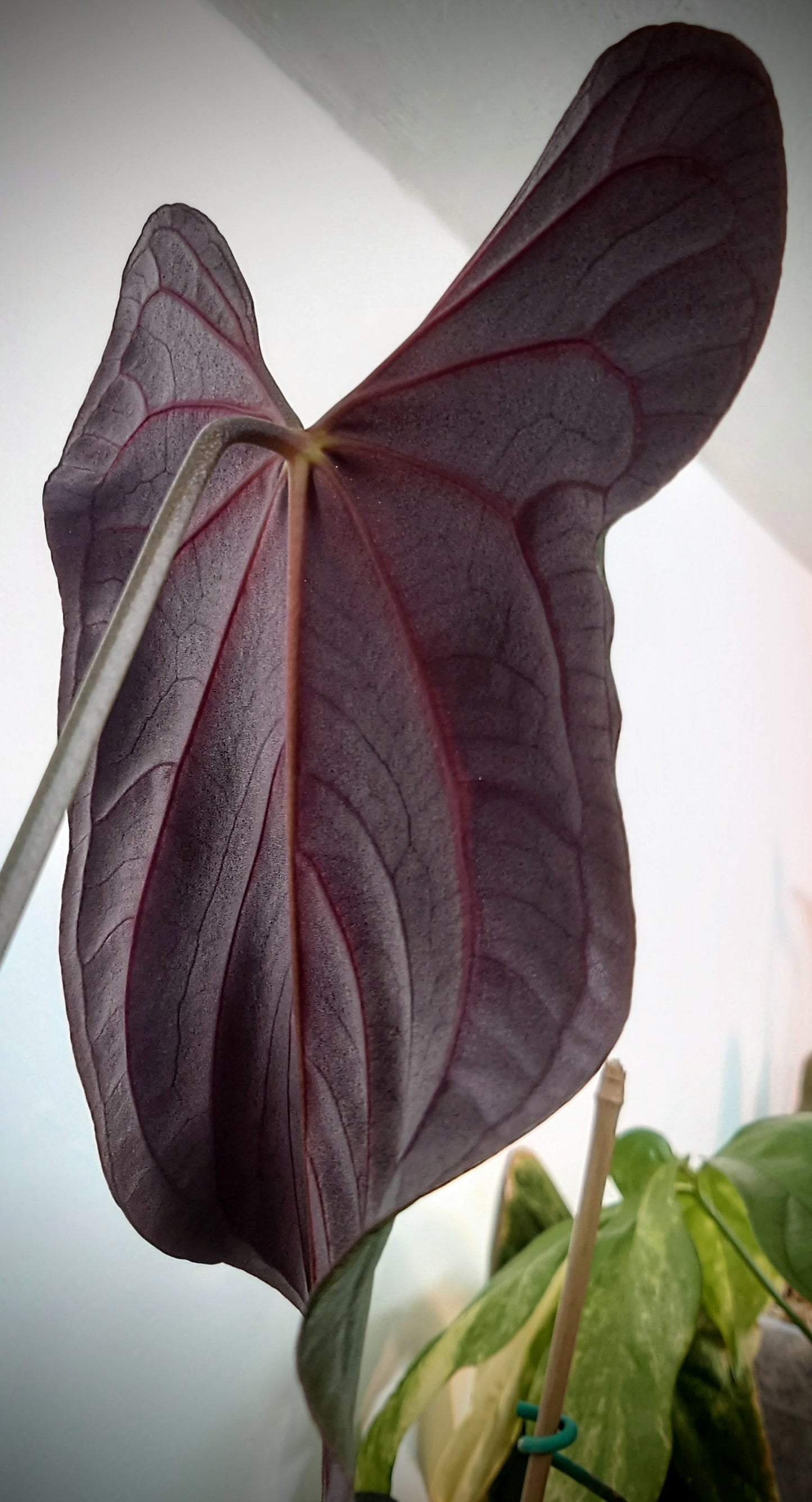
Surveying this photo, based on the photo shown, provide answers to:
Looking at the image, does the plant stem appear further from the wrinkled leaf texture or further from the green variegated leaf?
the wrinkled leaf texture

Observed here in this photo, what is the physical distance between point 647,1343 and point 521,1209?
33 cm

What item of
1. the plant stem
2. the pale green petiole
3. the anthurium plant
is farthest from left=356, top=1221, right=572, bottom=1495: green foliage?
the pale green petiole

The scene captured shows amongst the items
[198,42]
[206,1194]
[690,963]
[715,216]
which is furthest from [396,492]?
[690,963]

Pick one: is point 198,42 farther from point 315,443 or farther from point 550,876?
point 550,876

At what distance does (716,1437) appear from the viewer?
63cm

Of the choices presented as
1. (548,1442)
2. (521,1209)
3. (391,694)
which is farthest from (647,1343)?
(391,694)

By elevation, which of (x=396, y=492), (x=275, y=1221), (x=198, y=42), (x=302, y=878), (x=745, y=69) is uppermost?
(x=198, y=42)

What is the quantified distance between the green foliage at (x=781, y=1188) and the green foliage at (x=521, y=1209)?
29 centimetres

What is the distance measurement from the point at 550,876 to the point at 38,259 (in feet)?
1.71

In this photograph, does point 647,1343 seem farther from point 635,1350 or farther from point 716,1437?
point 716,1437

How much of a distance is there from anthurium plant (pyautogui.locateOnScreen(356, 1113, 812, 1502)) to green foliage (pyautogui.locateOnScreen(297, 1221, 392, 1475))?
0.33 meters

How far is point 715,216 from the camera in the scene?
1.02 ft

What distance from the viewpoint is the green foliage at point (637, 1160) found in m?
0.72

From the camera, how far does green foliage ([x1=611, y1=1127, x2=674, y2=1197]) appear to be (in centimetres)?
72
